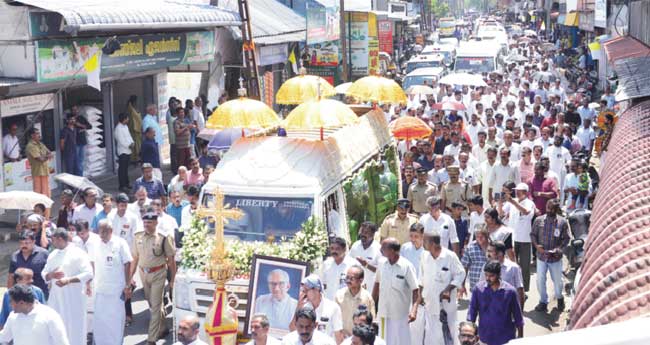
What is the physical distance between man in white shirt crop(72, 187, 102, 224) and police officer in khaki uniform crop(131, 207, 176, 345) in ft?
4.82

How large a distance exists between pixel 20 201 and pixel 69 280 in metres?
3.03

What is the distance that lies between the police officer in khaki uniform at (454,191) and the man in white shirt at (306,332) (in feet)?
20.4

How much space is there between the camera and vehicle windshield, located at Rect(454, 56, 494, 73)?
36.0 metres

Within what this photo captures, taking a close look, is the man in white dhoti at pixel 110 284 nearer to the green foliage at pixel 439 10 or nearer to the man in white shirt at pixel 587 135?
the man in white shirt at pixel 587 135

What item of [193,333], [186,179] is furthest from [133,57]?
[193,333]

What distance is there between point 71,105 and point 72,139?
8.89ft

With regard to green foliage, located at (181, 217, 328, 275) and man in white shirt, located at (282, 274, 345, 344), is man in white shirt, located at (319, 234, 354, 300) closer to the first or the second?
green foliage, located at (181, 217, 328, 275)

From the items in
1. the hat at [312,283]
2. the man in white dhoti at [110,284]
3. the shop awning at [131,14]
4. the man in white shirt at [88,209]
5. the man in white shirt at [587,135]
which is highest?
the shop awning at [131,14]

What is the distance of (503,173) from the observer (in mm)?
14000

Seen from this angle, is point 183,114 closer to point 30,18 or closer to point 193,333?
point 30,18

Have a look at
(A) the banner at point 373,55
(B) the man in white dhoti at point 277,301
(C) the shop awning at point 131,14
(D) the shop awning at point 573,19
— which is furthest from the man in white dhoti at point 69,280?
(D) the shop awning at point 573,19

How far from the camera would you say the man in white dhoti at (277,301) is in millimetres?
8625

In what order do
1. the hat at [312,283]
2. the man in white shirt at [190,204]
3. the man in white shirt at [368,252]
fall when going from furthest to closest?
the man in white shirt at [190,204], the man in white shirt at [368,252], the hat at [312,283]

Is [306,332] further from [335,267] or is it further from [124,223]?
[124,223]
